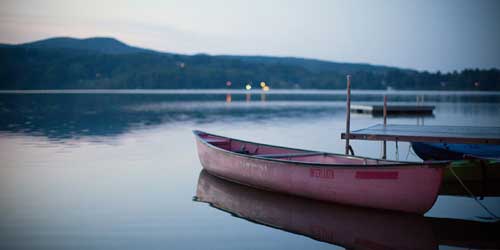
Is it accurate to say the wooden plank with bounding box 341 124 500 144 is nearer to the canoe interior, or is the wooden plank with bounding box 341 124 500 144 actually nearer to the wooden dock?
the canoe interior

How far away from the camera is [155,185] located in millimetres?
14359

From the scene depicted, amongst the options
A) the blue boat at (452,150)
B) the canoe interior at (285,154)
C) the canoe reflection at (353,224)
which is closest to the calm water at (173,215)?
the canoe reflection at (353,224)

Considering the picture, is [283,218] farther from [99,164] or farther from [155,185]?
[99,164]

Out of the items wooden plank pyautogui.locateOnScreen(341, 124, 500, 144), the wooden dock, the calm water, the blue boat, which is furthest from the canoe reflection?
the wooden dock

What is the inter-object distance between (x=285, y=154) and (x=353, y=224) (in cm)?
383

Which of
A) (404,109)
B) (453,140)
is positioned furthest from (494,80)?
(453,140)

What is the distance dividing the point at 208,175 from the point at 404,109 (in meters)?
39.2

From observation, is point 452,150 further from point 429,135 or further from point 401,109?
point 401,109

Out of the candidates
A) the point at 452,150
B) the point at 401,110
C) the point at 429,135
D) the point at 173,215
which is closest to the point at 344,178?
the point at 173,215

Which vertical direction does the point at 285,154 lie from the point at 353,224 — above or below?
above

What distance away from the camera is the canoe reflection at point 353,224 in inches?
374

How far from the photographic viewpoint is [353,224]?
1051cm

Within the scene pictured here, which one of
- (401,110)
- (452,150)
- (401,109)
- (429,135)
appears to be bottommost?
(401,110)

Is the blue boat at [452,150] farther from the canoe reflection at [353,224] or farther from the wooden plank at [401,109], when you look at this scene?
the wooden plank at [401,109]
